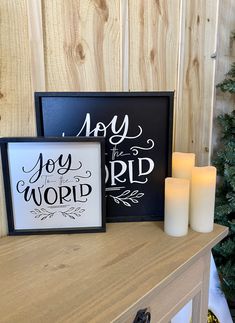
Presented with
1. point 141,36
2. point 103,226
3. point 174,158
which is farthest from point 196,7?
point 103,226

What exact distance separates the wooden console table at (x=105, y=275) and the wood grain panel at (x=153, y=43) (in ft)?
1.68

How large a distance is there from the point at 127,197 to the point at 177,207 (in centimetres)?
17

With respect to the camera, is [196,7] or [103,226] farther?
[196,7]

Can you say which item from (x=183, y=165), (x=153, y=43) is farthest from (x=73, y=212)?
(x=153, y=43)

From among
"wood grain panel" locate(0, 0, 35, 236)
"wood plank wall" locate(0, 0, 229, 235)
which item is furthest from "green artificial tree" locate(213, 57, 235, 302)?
"wood grain panel" locate(0, 0, 35, 236)

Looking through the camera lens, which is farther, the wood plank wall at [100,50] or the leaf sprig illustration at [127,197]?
the leaf sprig illustration at [127,197]

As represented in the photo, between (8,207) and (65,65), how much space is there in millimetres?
435

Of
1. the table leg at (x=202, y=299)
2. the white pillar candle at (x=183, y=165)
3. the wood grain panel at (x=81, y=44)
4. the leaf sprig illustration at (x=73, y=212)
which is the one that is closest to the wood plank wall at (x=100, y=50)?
the wood grain panel at (x=81, y=44)

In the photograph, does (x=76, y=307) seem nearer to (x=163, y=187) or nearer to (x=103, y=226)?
(x=103, y=226)

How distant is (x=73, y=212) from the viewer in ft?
2.91

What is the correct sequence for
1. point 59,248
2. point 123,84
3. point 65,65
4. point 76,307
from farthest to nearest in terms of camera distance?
point 123,84 → point 65,65 → point 59,248 → point 76,307

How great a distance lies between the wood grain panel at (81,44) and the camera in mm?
887

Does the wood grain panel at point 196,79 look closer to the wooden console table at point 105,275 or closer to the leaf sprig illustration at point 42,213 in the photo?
the wooden console table at point 105,275

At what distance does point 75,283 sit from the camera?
0.67 m
